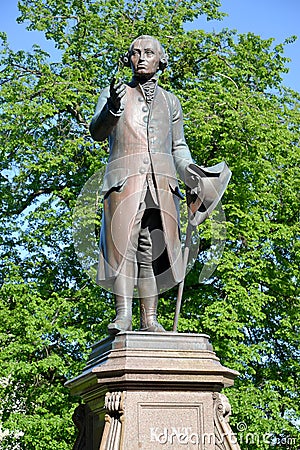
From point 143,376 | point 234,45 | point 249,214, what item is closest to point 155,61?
point 143,376

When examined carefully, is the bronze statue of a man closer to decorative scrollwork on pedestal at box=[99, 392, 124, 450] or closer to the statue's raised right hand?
the statue's raised right hand

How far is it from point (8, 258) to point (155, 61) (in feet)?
39.5

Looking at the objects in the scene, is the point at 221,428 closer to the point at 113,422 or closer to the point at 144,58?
the point at 113,422

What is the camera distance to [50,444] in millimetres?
15227

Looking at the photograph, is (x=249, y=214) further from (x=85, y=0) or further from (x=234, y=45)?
(x=85, y=0)

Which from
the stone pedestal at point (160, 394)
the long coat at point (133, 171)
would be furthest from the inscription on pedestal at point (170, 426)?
the long coat at point (133, 171)

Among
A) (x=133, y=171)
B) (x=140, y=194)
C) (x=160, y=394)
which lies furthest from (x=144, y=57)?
(x=160, y=394)

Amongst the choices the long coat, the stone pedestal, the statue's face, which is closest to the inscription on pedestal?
the stone pedestal

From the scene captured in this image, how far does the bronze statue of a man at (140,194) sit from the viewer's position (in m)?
6.48

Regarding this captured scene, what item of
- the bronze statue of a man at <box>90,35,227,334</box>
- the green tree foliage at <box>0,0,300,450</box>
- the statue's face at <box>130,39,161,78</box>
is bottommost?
the bronze statue of a man at <box>90,35,227,334</box>

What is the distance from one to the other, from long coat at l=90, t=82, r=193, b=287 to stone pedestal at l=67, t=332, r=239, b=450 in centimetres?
74

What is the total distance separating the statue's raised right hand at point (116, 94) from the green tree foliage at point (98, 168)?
9.33 meters

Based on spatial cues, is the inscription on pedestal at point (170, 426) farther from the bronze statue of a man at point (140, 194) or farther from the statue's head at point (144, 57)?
the statue's head at point (144, 57)

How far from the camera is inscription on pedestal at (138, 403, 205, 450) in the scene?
224 inches
